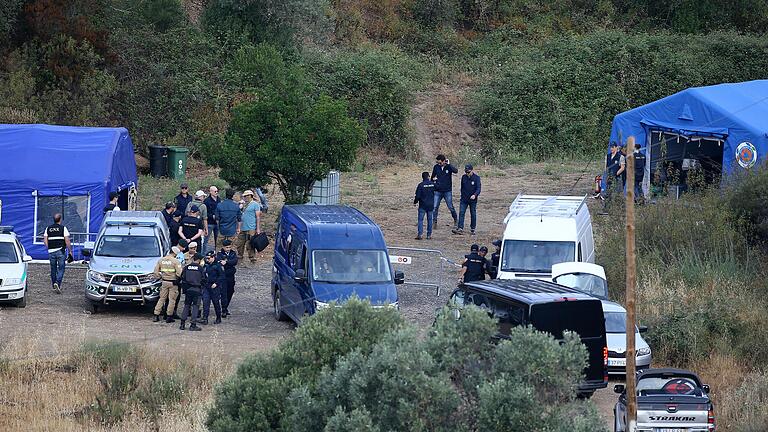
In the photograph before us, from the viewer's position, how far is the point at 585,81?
4419 cm

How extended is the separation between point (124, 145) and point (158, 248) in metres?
7.00

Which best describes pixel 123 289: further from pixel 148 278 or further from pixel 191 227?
pixel 191 227

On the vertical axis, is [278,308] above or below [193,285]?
below

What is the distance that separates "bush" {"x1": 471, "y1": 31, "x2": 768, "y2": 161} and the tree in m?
15.5

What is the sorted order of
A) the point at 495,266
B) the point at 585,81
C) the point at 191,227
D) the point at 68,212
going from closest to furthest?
the point at 495,266 < the point at 191,227 < the point at 68,212 < the point at 585,81

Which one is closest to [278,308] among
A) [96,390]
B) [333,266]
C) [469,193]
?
[333,266]

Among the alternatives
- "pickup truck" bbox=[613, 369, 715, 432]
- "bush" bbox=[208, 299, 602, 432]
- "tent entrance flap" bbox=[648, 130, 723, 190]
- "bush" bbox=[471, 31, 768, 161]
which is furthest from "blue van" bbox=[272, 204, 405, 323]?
"bush" bbox=[471, 31, 768, 161]

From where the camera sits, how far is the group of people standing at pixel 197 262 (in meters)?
19.6

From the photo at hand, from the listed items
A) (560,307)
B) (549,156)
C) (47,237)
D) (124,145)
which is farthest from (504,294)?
(549,156)

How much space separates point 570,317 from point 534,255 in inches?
240

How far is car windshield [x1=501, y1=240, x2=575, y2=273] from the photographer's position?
21.1 metres

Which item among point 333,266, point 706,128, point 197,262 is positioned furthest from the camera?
point 706,128

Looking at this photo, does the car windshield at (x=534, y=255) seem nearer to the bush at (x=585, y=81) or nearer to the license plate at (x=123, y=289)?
the license plate at (x=123, y=289)

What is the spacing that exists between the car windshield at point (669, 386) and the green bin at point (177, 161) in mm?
24871
